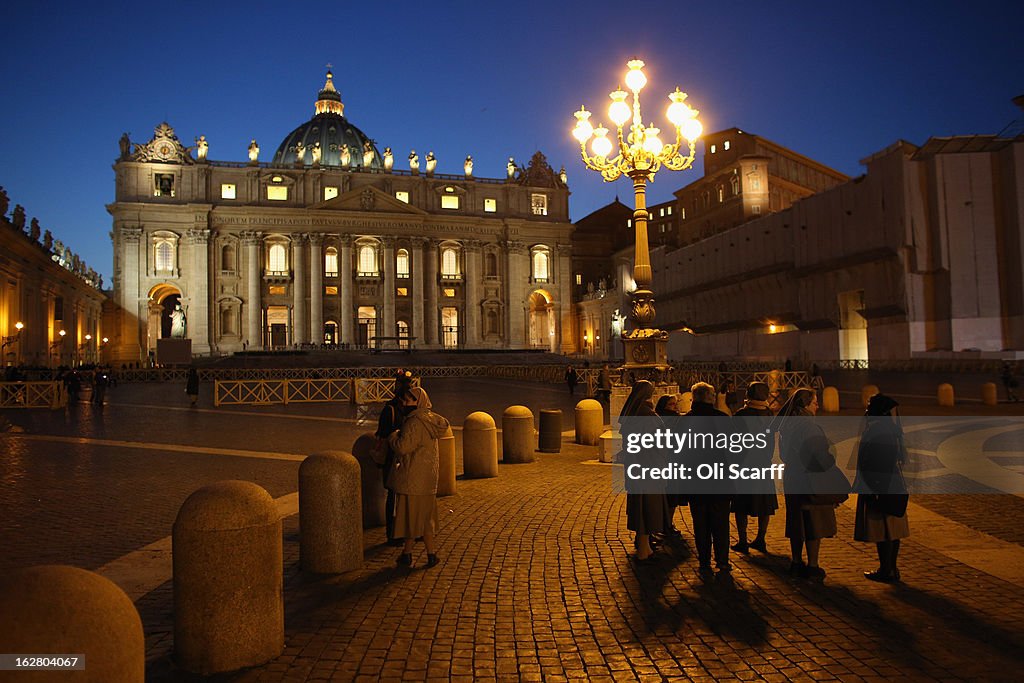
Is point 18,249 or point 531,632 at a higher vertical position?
point 18,249

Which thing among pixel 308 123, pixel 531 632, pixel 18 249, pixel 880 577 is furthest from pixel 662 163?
pixel 308 123

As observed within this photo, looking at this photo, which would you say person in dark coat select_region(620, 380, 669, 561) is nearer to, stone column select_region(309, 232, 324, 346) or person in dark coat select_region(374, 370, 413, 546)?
person in dark coat select_region(374, 370, 413, 546)

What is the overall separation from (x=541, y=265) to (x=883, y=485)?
71284 millimetres

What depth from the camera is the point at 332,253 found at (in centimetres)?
6931

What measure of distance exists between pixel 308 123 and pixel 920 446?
8538 centimetres

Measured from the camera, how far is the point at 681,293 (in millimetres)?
59656

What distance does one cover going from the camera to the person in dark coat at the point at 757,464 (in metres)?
5.90

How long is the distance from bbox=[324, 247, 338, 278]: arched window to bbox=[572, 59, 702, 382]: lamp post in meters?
57.1

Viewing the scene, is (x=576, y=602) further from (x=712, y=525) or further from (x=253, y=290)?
(x=253, y=290)

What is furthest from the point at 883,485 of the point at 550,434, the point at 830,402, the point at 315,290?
the point at 315,290

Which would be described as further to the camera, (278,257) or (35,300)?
(278,257)

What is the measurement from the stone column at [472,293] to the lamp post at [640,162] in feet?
189

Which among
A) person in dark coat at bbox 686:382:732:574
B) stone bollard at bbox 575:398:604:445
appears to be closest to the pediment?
stone bollard at bbox 575:398:604:445

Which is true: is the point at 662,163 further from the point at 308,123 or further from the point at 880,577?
the point at 308,123
